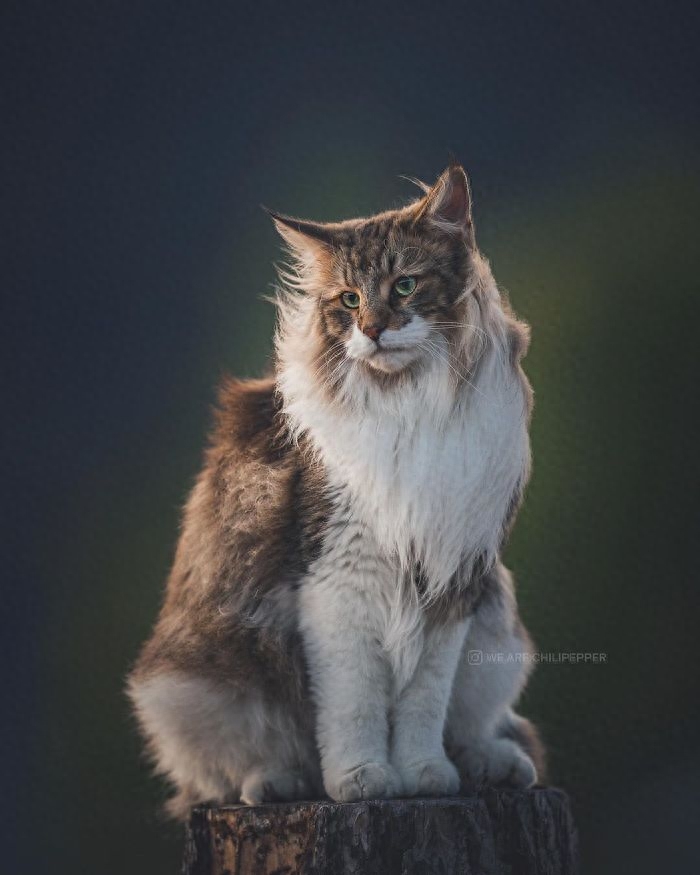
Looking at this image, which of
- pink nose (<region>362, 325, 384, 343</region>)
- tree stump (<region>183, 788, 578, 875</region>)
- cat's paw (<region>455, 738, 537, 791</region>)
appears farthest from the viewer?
cat's paw (<region>455, 738, 537, 791</region>)

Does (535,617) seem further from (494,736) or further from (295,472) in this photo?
(295,472)

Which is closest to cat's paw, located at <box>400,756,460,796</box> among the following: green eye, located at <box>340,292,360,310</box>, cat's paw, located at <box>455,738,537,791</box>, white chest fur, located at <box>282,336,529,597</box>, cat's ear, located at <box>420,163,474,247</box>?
cat's paw, located at <box>455,738,537,791</box>

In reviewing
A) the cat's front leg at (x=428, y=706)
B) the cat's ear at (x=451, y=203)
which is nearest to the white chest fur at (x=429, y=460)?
the cat's front leg at (x=428, y=706)

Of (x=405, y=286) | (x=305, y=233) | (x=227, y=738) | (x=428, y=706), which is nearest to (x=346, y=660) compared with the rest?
(x=428, y=706)

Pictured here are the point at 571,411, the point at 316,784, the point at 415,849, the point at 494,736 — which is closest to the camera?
the point at 415,849

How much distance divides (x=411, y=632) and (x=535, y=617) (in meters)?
1.24

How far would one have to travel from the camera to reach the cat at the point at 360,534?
187 cm

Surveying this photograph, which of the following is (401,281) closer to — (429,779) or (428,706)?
(428,706)

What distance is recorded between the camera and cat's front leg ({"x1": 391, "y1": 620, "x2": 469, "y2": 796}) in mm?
1901

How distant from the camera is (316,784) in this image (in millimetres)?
2043

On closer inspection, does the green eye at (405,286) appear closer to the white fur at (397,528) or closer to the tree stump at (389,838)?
the white fur at (397,528)

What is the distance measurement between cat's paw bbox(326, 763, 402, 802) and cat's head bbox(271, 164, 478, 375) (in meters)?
0.71

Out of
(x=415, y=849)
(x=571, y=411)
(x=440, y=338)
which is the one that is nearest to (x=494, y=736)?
(x=415, y=849)

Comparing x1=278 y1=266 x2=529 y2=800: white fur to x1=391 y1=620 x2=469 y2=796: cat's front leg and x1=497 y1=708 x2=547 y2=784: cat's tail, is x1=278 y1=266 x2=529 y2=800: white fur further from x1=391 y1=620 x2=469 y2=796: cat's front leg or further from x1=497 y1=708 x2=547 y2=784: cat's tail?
x1=497 y1=708 x2=547 y2=784: cat's tail
